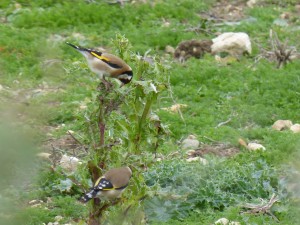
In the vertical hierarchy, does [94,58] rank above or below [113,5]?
above

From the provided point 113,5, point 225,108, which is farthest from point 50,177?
point 113,5

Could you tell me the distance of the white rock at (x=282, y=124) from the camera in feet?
27.7

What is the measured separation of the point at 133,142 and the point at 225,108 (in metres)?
3.37

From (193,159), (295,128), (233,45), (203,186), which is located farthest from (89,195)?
(233,45)

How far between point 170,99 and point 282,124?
4.71 ft

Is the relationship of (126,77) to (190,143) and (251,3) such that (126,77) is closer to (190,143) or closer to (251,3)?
(190,143)

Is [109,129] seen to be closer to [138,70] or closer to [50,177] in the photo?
[138,70]

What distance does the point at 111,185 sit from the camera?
4.95 meters

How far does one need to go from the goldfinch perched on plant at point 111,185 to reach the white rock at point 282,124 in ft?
11.8

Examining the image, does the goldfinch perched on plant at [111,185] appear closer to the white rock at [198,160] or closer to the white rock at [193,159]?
the white rock at [198,160]

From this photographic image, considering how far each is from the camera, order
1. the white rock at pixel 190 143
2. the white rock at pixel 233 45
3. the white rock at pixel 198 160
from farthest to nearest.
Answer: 1. the white rock at pixel 233 45
2. the white rock at pixel 190 143
3. the white rock at pixel 198 160

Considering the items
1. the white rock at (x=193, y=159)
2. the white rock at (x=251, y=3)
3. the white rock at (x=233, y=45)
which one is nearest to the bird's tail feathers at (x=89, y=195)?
the white rock at (x=193, y=159)

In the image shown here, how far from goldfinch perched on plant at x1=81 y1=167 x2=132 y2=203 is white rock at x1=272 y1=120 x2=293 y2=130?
3.61 meters

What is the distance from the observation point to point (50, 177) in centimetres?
693
